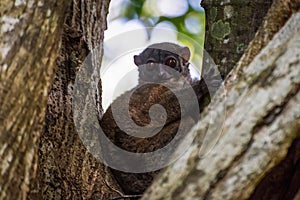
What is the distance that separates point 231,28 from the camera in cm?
249

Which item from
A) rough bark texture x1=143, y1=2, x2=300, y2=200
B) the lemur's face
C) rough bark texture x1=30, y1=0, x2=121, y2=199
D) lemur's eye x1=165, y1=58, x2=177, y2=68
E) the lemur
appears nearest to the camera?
rough bark texture x1=143, y1=2, x2=300, y2=200

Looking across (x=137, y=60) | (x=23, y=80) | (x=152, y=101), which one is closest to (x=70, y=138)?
(x=152, y=101)

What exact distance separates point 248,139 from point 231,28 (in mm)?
1076

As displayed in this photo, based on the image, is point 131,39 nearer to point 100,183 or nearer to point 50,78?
point 100,183

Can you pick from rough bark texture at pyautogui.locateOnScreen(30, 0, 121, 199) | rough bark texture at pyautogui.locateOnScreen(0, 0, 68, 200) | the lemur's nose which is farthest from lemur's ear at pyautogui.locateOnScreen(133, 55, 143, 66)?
rough bark texture at pyautogui.locateOnScreen(0, 0, 68, 200)

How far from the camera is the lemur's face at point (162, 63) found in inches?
142

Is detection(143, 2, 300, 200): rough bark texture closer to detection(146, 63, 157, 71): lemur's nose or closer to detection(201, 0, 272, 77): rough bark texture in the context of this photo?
detection(201, 0, 272, 77): rough bark texture

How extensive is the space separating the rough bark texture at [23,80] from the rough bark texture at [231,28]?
98 centimetres

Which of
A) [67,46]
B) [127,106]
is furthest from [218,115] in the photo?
[127,106]

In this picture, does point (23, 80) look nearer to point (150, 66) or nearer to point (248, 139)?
point (248, 139)

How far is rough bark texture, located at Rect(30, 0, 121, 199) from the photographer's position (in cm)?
238

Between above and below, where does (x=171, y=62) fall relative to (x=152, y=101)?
above

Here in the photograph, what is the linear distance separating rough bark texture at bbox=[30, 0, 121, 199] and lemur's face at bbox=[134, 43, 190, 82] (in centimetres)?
A: 89

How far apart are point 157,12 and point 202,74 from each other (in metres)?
2.60
